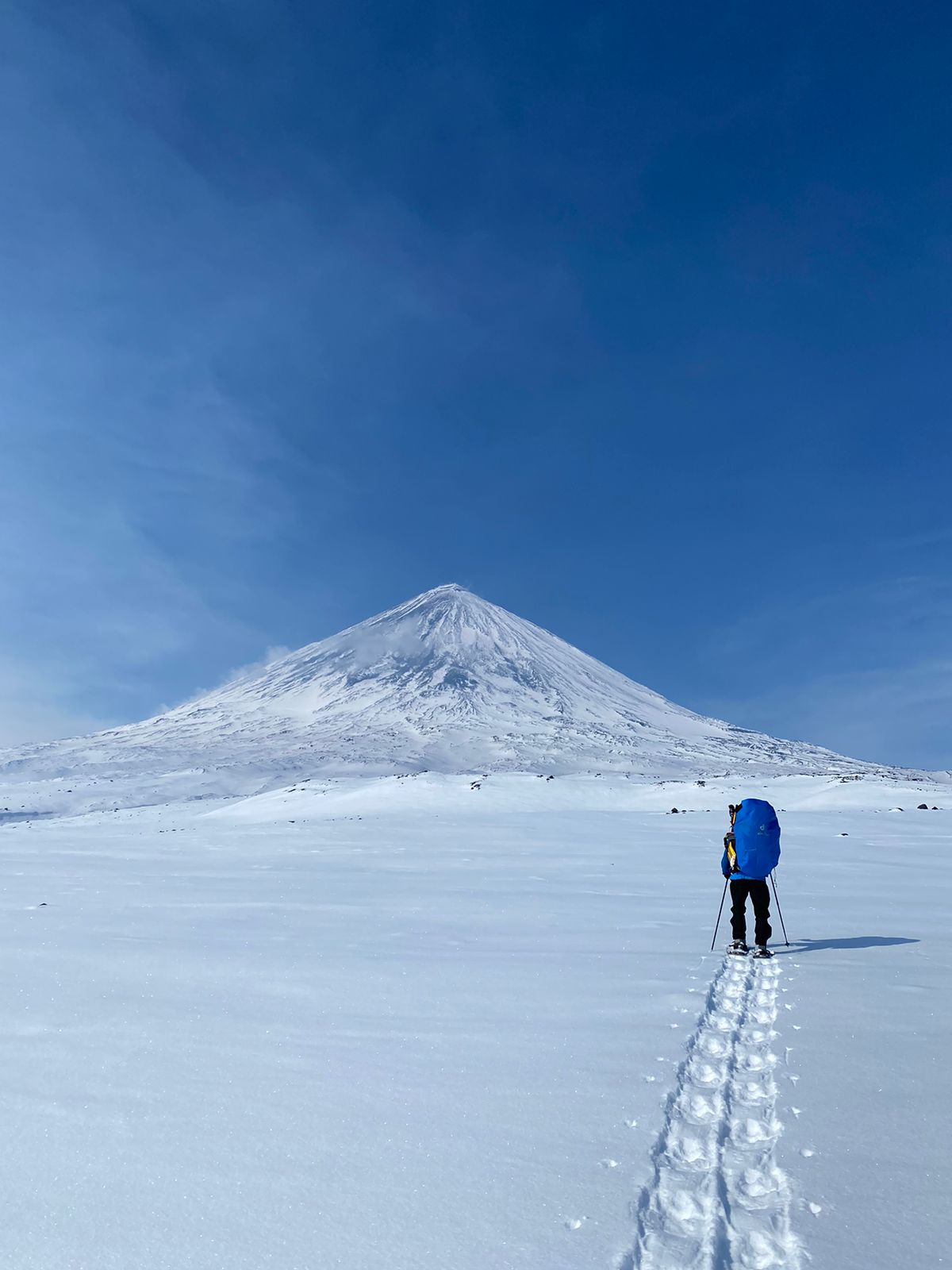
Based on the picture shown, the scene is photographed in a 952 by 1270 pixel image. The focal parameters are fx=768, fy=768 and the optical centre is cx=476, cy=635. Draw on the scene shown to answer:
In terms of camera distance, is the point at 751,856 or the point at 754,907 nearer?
the point at 754,907

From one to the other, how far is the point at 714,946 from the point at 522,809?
22829 millimetres

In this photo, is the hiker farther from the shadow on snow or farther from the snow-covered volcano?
the snow-covered volcano

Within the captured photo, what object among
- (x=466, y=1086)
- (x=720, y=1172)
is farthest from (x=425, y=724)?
(x=720, y=1172)

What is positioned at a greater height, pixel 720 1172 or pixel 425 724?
pixel 425 724

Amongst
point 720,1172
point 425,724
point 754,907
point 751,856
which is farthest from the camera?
point 425,724

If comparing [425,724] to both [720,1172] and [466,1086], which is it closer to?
[466,1086]

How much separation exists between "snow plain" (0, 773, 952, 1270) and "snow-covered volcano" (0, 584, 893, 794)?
45821 mm

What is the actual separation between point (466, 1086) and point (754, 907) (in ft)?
16.4

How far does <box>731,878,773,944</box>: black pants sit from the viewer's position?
8.34 metres

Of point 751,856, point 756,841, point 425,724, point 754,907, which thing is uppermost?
point 425,724

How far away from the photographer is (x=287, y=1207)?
10.8 feet

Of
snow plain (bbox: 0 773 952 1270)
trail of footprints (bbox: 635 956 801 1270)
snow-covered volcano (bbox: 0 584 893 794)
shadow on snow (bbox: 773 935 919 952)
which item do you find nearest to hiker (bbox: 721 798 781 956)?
shadow on snow (bbox: 773 935 919 952)

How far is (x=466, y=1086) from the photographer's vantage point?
461cm

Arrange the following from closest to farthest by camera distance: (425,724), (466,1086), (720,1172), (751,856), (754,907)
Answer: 1. (720,1172)
2. (466,1086)
3. (754,907)
4. (751,856)
5. (425,724)
